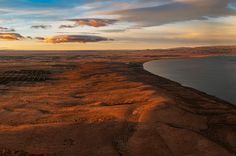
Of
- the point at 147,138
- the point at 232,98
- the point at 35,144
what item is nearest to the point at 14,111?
the point at 35,144

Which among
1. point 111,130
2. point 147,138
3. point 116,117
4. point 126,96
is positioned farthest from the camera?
point 126,96

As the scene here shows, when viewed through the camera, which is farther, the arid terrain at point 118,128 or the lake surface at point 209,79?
the lake surface at point 209,79

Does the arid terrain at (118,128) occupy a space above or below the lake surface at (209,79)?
above

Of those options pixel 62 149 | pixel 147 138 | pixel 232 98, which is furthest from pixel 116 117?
pixel 232 98

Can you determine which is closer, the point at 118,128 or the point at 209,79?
the point at 118,128

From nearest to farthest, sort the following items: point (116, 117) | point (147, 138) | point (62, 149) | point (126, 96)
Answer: point (62, 149), point (147, 138), point (116, 117), point (126, 96)

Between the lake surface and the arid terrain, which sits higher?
the arid terrain

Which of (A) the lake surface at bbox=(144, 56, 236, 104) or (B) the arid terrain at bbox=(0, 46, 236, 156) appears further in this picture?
(A) the lake surface at bbox=(144, 56, 236, 104)

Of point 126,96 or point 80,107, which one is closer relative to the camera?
point 80,107

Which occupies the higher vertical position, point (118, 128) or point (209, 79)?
point (118, 128)

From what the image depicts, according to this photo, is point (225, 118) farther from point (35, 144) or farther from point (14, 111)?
point (14, 111)

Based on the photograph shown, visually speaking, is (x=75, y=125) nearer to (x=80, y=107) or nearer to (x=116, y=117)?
(x=116, y=117)
